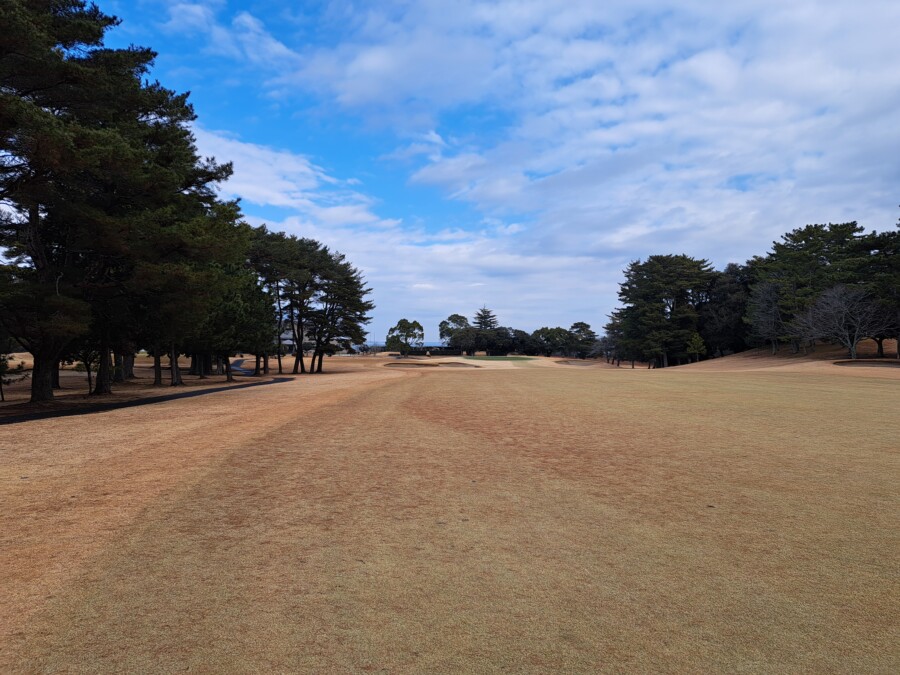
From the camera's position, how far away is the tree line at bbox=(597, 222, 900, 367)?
38.7m

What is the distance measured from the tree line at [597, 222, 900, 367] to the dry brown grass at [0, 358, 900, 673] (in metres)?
38.9

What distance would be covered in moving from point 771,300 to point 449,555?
180ft

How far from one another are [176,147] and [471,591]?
Answer: 2087 cm

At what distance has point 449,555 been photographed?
408 centimetres

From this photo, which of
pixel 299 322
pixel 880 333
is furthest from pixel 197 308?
pixel 880 333

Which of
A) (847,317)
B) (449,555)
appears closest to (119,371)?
(449,555)

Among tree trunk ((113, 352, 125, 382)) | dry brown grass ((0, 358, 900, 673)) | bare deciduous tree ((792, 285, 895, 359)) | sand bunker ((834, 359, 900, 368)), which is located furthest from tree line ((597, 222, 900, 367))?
tree trunk ((113, 352, 125, 382))

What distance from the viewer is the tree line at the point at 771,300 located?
38688mm

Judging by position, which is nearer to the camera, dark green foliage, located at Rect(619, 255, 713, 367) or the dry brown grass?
the dry brown grass

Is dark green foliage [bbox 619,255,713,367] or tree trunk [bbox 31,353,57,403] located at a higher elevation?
dark green foliage [bbox 619,255,713,367]

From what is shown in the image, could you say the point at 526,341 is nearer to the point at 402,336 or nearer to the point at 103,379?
the point at 402,336

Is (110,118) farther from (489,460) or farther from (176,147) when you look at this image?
(489,460)

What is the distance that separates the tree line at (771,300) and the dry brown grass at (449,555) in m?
38.9

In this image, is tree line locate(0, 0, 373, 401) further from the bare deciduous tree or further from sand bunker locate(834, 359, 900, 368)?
the bare deciduous tree
